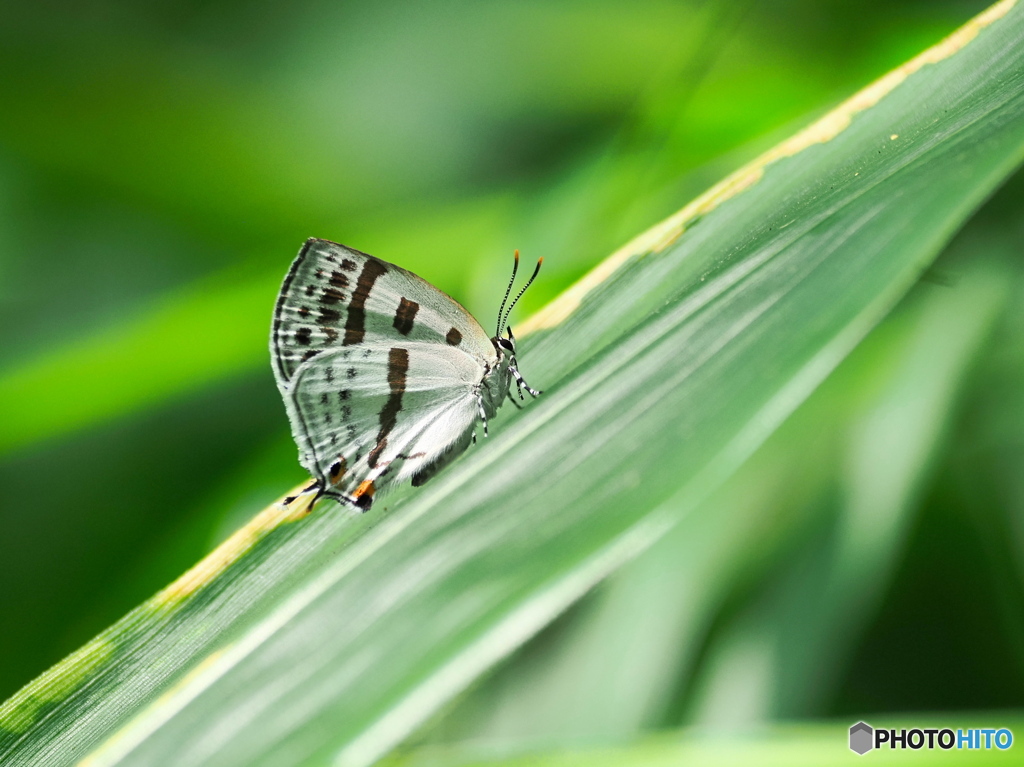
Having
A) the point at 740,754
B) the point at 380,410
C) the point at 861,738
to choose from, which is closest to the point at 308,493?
the point at 380,410

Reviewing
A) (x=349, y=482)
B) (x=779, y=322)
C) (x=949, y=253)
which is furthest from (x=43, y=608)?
(x=949, y=253)

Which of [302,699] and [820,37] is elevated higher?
[820,37]

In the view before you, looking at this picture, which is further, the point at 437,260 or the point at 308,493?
the point at 437,260

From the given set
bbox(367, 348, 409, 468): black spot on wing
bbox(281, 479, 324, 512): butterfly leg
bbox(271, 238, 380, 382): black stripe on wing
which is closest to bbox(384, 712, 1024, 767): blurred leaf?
bbox(281, 479, 324, 512): butterfly leg

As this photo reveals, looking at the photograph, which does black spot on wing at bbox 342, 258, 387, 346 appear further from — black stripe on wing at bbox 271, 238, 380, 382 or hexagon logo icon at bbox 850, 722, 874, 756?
hexagon logo icon at bbox 850, 722, 874, 756

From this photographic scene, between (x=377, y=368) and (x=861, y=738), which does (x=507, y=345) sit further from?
(x=861, y=738)

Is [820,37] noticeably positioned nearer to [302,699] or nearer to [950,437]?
[950,437]
